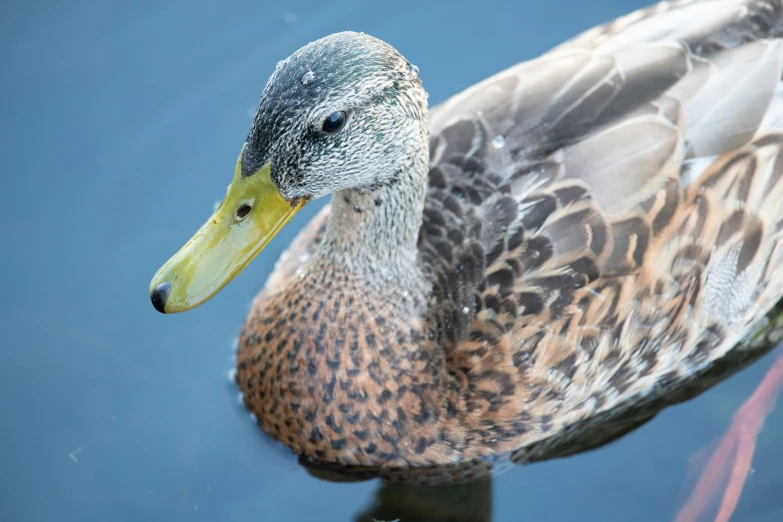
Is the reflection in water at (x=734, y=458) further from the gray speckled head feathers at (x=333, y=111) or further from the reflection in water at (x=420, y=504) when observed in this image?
the gray speckled head feathers at (x=333, y=111)

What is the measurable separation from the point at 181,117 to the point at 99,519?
2.16m

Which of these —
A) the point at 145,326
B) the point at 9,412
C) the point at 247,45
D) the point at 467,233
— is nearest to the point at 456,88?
the point at 247,45

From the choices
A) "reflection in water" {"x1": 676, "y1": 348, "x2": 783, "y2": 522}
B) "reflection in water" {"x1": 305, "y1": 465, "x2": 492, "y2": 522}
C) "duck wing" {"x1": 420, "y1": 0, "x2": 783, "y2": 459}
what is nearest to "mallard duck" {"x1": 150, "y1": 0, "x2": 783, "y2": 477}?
"duck wing" {"x1": 420, "y1": 0, "x2": 783, "y2": 459}

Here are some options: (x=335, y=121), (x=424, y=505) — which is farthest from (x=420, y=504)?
(x=335, y=121)

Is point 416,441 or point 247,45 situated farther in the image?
point 247,45

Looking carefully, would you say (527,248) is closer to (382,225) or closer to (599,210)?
(599,210)

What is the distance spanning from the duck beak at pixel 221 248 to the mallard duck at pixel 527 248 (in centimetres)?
1

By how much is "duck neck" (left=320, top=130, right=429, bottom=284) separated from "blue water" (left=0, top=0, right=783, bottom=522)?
3.04ft

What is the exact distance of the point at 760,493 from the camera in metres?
3.68

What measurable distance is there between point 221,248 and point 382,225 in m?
0.61

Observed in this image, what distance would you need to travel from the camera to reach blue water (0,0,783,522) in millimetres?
3723

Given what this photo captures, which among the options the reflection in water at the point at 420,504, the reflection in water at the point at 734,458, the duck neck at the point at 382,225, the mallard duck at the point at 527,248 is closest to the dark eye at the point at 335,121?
the mallard duck at the point at 527,248

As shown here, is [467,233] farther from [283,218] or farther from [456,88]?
[456,88]

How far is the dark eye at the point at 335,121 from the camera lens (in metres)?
2.82
